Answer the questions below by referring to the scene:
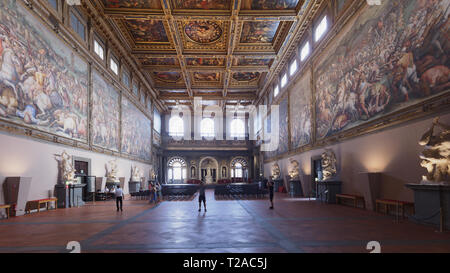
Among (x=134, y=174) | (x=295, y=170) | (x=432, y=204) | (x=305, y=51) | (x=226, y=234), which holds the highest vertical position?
(x=305, y=51)

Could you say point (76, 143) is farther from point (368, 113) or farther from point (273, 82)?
point (273, 82)

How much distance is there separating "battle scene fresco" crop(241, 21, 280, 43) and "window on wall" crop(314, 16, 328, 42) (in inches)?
132

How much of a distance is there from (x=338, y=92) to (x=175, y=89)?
2208 centimetres

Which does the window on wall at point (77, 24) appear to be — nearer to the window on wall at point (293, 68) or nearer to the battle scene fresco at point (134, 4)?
the battle scene fresco at point (134, 4)

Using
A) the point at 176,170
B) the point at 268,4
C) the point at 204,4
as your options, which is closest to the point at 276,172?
the point at 268,4

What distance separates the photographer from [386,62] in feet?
33.6

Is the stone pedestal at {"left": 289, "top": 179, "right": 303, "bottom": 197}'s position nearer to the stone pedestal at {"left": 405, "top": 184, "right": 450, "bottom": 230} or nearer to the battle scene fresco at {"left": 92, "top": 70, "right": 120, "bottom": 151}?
the stone pedestal at {"left": 405, "top": 184, "right": 450, "bottom": 230}

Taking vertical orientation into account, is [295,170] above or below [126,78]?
below

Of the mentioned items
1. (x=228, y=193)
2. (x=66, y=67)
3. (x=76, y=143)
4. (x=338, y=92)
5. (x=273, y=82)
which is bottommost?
(x=228, y=193)

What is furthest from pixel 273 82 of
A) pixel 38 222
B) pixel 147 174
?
pixel 38 222

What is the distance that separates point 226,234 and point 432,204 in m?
5.39

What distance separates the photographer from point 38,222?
362 inches

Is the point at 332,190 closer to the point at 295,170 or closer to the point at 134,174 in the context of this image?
the point at 295,170

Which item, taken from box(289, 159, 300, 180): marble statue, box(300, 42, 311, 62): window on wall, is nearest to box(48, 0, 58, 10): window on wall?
box(300, 42, 311, 62): window on wall
